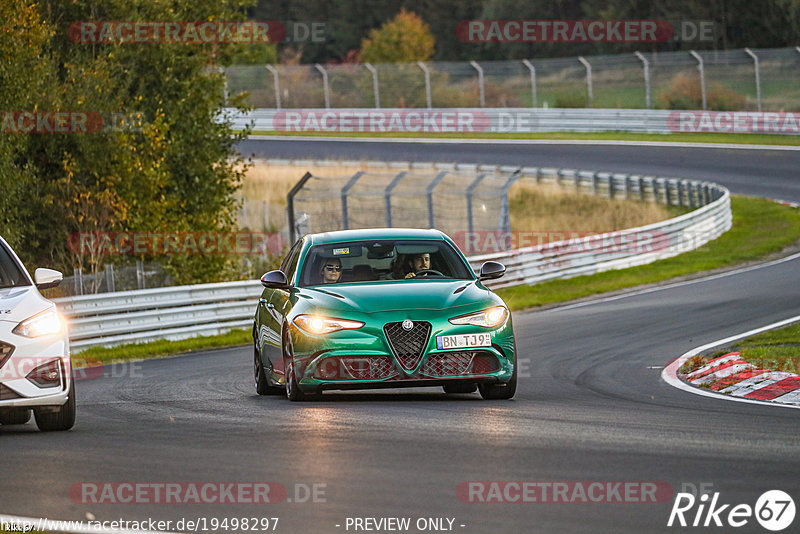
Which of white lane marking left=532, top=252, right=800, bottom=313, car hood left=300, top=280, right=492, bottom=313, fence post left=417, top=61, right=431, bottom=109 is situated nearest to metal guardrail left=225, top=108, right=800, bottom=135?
fence post left=417, top=61, right=431, bottom=109

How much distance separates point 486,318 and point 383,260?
1686 mm

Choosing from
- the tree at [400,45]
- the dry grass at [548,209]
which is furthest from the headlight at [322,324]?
the tree at [400,45]

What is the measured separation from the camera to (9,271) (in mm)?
10703

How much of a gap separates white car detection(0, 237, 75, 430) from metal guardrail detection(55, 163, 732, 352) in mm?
9514

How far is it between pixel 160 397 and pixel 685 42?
70.8 m

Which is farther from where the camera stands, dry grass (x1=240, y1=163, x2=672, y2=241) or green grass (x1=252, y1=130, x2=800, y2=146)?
green grass (x1=252, y1=130, x2=800, y2=146)

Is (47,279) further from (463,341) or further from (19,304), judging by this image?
(463,341)

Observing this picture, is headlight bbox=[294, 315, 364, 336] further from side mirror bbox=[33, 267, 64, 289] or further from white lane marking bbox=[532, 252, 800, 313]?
white lane marking bbox=[532, 252, 800, 313]

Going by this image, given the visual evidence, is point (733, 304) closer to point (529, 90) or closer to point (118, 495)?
point (118, 495)

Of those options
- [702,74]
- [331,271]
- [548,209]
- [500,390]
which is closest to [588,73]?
[702,74]

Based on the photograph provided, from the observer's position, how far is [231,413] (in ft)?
36.0

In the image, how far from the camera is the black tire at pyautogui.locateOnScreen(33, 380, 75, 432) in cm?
1013

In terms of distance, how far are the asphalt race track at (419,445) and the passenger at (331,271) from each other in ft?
3.44

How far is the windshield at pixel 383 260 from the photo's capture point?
11.9 m
